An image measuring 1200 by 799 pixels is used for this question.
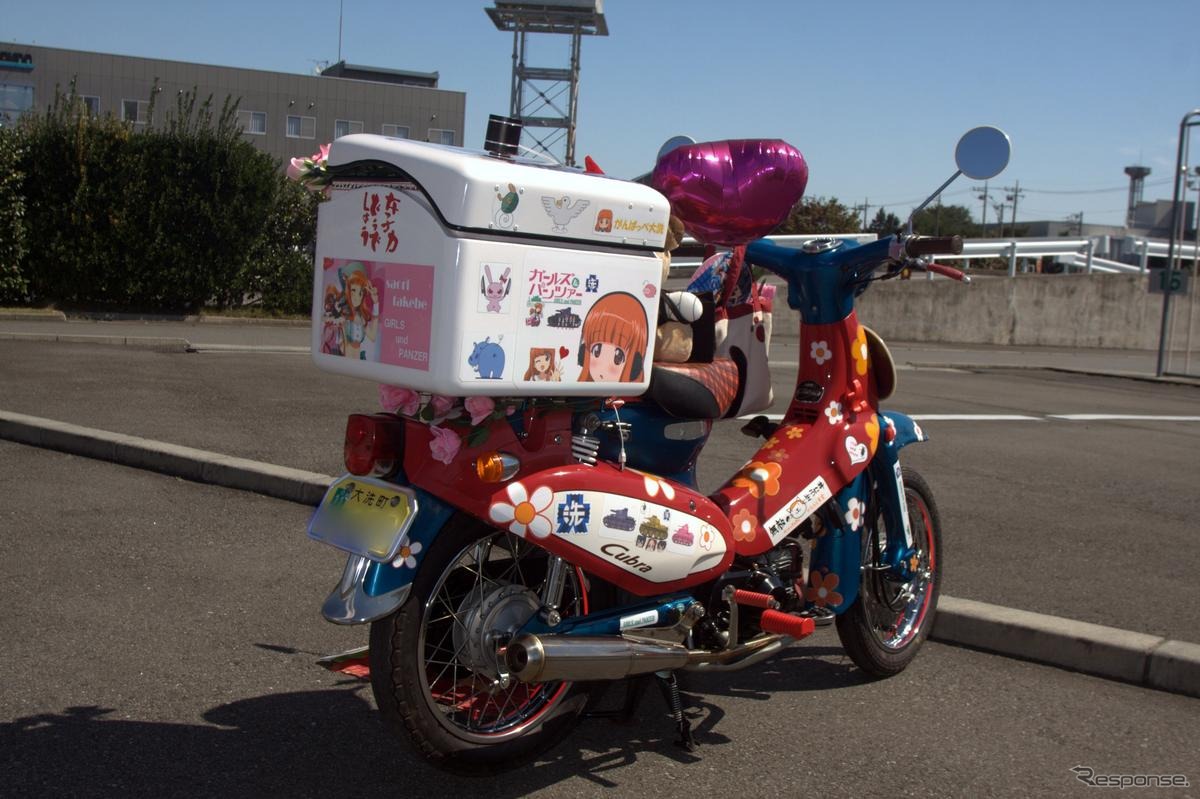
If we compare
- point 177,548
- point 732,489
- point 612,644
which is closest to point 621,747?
point 612,644

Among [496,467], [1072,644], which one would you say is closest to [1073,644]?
[1072,644]

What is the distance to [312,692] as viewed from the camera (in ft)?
12.9

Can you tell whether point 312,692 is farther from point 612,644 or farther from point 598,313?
point 598,313

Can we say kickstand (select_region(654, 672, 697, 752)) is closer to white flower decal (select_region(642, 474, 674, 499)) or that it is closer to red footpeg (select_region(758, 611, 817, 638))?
red footpeg (select_region(758, 611, 817, 638))

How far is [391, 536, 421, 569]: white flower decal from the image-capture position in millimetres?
3004

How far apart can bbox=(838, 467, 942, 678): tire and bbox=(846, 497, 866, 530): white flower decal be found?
0.47 feet

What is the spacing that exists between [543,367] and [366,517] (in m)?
0.59

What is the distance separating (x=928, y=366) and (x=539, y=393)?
1688cm

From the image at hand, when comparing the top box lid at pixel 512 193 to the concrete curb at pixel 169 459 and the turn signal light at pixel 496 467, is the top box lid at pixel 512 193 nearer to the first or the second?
the turn signal light at pixel 496 467

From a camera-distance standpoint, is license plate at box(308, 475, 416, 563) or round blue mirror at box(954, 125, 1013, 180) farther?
round blue mirror at box(954, 125, 1013, 180)

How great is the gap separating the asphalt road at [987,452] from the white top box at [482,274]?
2861 mm

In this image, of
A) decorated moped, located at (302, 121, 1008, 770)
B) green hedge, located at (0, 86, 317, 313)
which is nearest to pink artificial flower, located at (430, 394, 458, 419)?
decorated moped, located at (302, 121, 1008, 770)

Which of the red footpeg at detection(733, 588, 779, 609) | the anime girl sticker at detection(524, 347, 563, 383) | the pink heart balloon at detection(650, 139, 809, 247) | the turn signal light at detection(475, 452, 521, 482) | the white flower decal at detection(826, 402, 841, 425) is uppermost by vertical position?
the pink heart balloon at detection(650, 139, 809, 247)

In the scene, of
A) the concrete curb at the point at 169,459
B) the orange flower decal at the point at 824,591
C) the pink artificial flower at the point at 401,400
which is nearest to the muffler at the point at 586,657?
the pink artificial flower at the point at 401,400
